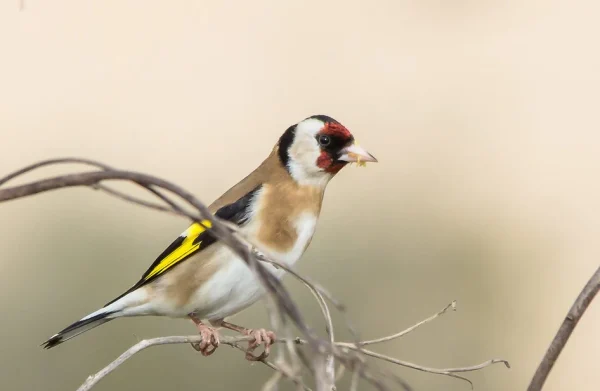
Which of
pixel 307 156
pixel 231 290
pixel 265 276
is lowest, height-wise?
pixel 231 290

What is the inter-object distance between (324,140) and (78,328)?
0.50m

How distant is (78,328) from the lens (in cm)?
148

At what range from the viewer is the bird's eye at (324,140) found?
164 centimetres

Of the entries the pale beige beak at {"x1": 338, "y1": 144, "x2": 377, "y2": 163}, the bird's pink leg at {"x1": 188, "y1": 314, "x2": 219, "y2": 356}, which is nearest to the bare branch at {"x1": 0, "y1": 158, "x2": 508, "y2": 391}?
the bird's pink leg at {"x1": 188, "y1": 314, "x2": 219, "y2": 356}

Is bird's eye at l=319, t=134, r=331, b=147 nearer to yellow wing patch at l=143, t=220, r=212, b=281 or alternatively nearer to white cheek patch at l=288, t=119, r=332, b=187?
white cheek patch at l=288, t=119, r=332, b=187

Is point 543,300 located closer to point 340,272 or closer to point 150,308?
point 340,272

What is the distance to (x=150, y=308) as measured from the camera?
166 cm

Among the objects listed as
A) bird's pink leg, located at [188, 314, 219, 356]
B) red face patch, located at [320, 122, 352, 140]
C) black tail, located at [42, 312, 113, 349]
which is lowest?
bird's pink leg, located at [188, 314, 219, 356]

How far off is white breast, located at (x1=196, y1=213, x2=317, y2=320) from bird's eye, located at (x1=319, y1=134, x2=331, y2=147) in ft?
0.44

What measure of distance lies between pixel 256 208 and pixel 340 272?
5.73ft

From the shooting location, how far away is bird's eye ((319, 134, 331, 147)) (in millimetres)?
1639

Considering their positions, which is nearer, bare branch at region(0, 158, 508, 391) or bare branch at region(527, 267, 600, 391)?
bare branch at region(0, 158, 508, 391)

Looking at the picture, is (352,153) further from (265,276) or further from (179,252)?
(265,276)

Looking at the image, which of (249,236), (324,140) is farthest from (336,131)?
(249,236)
